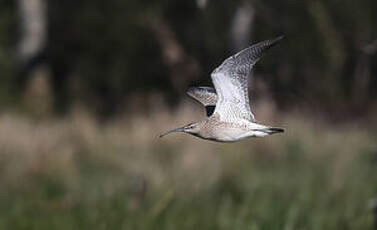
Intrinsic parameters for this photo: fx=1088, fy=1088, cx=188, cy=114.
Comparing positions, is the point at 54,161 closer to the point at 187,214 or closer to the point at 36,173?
the point at 36,173

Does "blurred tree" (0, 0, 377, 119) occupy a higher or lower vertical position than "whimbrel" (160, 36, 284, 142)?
higher

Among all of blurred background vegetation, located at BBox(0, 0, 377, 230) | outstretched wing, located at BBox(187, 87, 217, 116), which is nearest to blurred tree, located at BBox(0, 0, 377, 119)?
blurred background vegetation, located at BBox(0, 0, 377, 230)

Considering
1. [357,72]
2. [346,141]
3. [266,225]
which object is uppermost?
[357,72]

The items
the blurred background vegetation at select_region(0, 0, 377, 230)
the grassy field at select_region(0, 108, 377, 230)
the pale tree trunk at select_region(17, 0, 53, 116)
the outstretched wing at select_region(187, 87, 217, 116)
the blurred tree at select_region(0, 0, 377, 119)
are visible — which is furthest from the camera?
the pale tree trunk at select_region(17, 0, 53, 116)

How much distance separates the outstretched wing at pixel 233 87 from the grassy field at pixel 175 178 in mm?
3166

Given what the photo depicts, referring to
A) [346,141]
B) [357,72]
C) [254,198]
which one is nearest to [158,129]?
Result: [346,141]

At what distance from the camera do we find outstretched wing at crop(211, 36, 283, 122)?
2.53 meters

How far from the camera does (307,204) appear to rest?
810cm

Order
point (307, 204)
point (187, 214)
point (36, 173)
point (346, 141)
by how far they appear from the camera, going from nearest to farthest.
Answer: point (187, 214) < point (307, 204) < point (36, 173) < point (346, 141)

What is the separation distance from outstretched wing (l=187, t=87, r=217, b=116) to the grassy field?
9.54ft

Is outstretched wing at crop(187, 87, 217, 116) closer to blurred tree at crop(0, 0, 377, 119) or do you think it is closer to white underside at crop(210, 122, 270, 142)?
white underside at crop(210, 122, 270, 142)

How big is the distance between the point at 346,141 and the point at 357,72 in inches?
248

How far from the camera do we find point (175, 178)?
9391mm

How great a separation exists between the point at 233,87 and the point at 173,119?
414 inches
